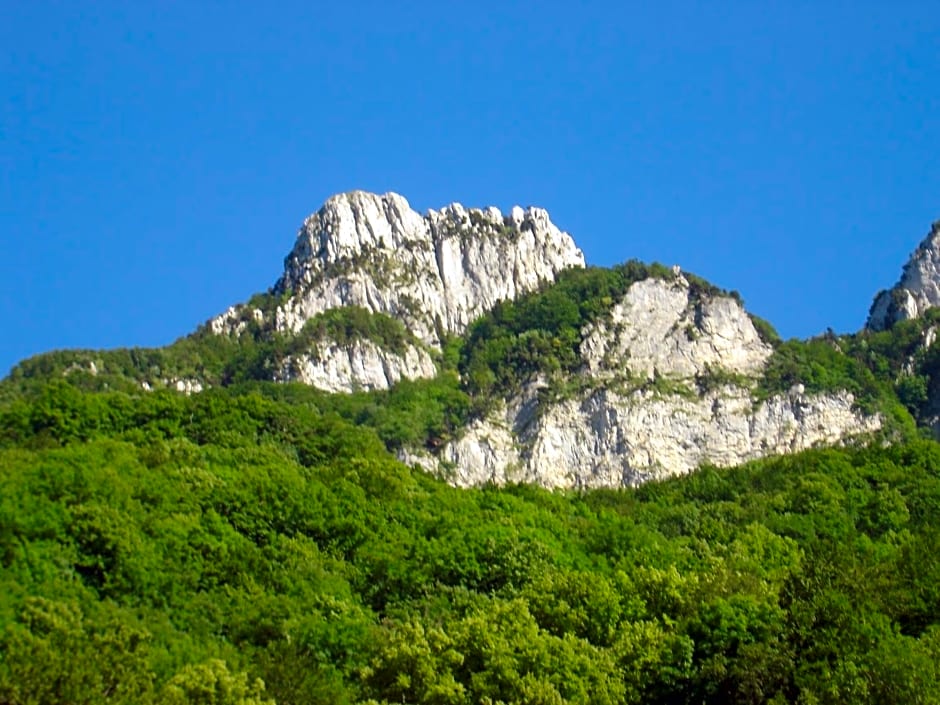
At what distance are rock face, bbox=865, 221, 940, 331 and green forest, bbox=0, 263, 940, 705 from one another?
39.5m

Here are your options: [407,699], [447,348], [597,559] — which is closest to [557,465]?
[447,348]

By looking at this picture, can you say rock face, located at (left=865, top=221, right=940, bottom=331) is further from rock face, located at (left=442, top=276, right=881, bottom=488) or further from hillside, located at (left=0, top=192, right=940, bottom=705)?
rock face, located at (left=442, top=276, right=881, bottom=488)

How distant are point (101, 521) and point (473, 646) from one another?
17059 mm

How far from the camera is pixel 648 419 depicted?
441ft

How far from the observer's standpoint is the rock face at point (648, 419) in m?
A: 130

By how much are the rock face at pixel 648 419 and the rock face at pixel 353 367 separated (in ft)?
34.3

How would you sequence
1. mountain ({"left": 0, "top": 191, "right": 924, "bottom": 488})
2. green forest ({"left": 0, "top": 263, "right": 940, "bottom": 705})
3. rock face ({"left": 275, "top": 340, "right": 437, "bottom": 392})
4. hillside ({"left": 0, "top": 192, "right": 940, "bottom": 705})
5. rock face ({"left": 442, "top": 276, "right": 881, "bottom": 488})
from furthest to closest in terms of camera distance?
rock face ({"left": 275, "top": 340, "right": 437, "bottom": 392}), mountain ({"left": 0, "top": 191, "right": 924, "bottom": 488}), rock face ({"left": 442, "top": 276, "right": 881, "bottom": 488}), hillside ({"left": 0, "top": 192, "right": 940, "bottom": 705}), green forest ({"left": 0, "top": 263, "right": 940, "bottom": 705})

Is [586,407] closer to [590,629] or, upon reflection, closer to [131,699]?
[590,629]

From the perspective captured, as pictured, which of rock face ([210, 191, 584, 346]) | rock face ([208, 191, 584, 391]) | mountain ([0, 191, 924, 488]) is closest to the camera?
mountain ([0, 191, 924, 488])

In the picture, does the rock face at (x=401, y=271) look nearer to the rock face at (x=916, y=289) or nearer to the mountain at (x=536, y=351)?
the mountain at (x=536, y=351)

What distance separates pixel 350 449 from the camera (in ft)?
347

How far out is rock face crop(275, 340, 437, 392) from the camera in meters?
138

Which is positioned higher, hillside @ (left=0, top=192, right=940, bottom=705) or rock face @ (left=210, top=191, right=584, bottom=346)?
rock face @ (left=210, top=191, right=584, bottom=346)

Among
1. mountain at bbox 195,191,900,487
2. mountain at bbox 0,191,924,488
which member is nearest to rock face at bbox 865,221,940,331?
mountain at bbox 0,191,924,488
